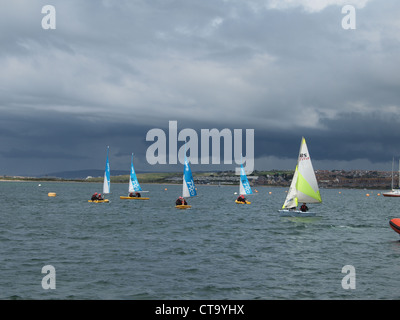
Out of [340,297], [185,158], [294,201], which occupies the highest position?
[185,158]

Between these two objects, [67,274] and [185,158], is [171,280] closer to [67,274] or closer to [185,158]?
[67,274]

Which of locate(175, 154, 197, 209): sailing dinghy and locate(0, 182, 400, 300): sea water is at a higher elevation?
locate(175, 154, 197, 209): sailing dinghy

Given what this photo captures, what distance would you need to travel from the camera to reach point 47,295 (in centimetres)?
2136

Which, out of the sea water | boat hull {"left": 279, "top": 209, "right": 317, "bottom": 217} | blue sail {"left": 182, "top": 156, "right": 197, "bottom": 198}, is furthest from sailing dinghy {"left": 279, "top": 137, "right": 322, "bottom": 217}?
blue sail {"left": 182, "top": 156, "right": 197, "bottom": 198}

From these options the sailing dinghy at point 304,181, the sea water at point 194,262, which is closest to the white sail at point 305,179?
the sailing dinghy at point 304,181

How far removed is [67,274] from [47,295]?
4343 mm

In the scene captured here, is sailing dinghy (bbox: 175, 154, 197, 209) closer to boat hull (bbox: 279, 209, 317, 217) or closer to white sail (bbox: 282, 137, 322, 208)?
boat hull (bbox: 279, 209, 317, 217)

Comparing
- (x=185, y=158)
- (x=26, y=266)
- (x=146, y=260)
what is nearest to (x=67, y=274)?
(x=26, y=266)

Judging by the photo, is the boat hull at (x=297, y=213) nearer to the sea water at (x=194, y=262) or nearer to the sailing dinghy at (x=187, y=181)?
the sea water at (x=194, y=262)

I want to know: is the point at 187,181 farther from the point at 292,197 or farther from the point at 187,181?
the point at 292,197

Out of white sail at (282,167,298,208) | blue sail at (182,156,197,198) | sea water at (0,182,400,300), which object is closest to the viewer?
sea water at (0,182,400,300)

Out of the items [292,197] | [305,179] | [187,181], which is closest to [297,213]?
[292,197]

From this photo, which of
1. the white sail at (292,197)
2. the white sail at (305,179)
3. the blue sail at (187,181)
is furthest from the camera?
the blue sail at (187,181)
